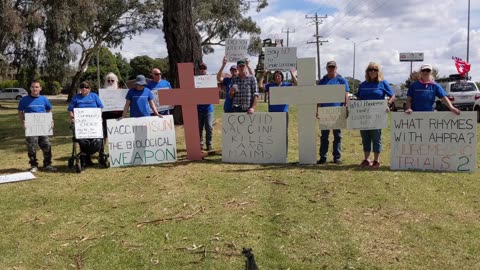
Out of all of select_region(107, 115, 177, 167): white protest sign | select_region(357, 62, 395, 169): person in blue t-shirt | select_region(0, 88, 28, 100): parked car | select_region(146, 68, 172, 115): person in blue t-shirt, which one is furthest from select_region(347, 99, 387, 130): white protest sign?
select_region(0, 88, 28, 100): parked car

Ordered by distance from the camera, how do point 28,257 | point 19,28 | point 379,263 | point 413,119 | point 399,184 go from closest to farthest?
point 379,263 → point 28,257 → point 399,184 → point 413,119 → point 19,28

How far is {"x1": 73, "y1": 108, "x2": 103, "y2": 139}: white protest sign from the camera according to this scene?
8.22 metres

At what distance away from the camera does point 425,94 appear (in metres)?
7.78

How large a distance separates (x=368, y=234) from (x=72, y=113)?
5519mm

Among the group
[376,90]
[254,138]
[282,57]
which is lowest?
[254,138]

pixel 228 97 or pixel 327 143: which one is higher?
pixel 228 97

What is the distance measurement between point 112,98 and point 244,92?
271 centimetres

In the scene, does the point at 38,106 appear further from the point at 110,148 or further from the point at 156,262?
the point at 156,262

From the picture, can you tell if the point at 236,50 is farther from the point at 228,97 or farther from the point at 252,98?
the point at 252,98

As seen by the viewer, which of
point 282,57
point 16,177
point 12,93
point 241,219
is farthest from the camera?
point 12,93

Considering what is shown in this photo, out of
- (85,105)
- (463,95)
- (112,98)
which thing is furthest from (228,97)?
(463,95)

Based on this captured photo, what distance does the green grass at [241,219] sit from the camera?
4488 millimetres

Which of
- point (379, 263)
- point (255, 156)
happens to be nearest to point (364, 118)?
point (255, 156)

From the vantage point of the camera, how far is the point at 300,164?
842 centimetres
